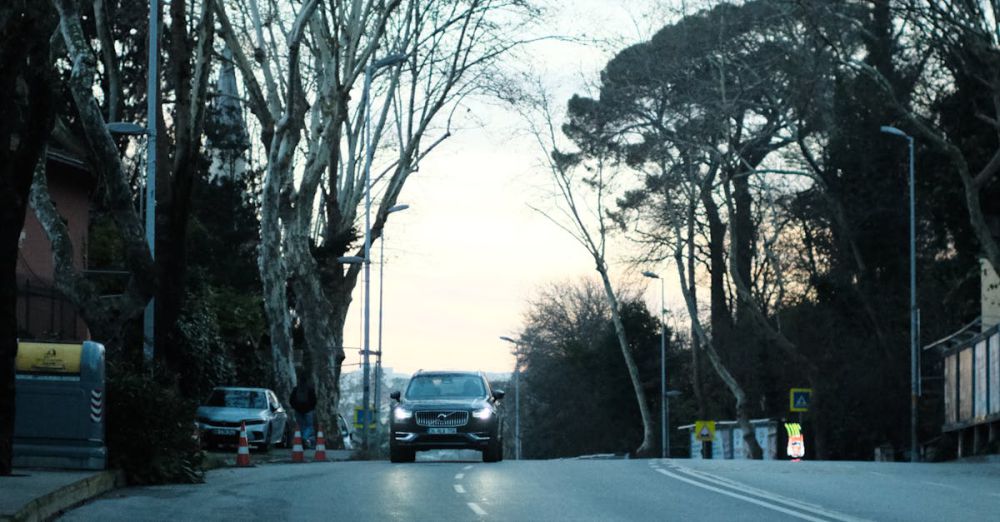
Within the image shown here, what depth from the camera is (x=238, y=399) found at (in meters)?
41.0

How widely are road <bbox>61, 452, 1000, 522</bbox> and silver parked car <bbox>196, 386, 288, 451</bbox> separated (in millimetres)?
12808

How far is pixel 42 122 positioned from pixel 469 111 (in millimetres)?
29750

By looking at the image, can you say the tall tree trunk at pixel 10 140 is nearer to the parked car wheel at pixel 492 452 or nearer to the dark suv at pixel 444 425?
the dark suv at pixel 444 425

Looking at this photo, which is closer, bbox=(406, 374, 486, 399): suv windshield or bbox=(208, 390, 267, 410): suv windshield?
bbox=(406, 374, 486, 399): suv windshield

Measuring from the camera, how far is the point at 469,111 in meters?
47.8

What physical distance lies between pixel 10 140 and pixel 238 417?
22062mm

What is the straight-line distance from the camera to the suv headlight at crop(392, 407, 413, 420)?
30766mm

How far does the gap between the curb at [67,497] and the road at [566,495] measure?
194mm

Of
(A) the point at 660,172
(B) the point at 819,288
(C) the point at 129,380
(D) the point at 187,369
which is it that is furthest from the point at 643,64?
(C) the point at 129,380

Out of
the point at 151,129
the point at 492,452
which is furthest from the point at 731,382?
the point at 151,129

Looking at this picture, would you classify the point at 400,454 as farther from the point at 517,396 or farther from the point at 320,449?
the point at 517,396

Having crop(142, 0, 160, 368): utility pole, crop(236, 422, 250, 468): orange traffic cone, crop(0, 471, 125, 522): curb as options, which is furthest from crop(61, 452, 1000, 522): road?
crop(142, 0, 160, 368): utility pole

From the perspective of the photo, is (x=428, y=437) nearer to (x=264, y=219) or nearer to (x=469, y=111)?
(x=264, y=219)

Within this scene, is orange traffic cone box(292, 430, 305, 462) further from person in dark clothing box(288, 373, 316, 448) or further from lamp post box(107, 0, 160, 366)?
lamp post box(107, 0, 160, 366)
